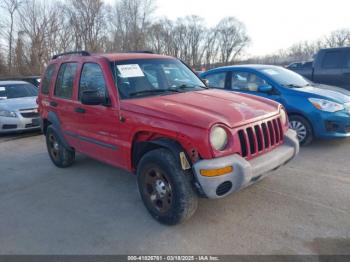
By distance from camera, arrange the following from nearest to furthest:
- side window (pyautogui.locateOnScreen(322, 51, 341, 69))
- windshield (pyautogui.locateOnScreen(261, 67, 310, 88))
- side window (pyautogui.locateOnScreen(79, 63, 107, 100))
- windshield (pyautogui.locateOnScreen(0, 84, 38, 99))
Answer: side window (pyautogui.locateOnScreen(79, 63, 107, 100)), windshield (pyautogui.locateOnScreen(261, 67, 310, 88)), side window (pyautogui.locateOnScreen(322, 51, 341, 69)), windshield (pyautogui.locateOnScreen(0, 84, 38, 99))

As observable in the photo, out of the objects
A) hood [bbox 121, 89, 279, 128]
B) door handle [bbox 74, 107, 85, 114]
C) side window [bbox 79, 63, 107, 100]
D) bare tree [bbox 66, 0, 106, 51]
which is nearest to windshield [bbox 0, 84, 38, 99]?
door handle [bbox 74, 107, 85, 114]

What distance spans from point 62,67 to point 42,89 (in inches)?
35.5

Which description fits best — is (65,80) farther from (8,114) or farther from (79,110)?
(8,114)

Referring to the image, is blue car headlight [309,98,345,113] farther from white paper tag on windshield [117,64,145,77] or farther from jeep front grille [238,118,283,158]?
white paper tag on windshield [117,64,145,77]

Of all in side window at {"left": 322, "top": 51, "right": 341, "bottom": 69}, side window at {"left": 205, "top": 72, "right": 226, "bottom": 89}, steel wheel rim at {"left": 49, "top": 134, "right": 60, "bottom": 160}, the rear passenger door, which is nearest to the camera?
the rear passenger door

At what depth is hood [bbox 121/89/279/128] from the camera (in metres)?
3.04

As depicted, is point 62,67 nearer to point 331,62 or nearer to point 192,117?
point 192,117

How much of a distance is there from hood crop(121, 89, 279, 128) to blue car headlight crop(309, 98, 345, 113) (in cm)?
215

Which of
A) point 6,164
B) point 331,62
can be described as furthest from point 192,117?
point 331,62

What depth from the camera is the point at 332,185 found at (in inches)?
162

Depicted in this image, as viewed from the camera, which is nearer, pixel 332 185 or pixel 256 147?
pixel 256 147

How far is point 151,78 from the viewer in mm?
4016

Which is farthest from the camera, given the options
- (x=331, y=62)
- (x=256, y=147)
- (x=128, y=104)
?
(x=331, y=62)

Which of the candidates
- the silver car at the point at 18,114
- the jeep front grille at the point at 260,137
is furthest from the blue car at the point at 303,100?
the silver car at the point at 18,114
